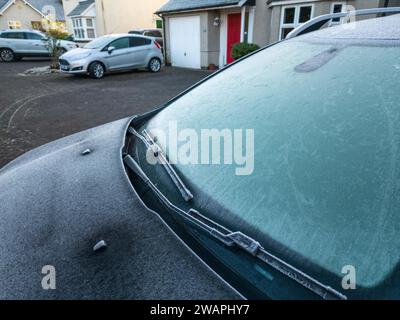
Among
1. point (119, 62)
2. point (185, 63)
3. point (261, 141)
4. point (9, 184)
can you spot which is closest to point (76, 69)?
point (119, 62)

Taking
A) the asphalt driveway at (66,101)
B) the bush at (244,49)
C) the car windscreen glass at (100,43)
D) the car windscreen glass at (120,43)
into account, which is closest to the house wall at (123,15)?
the asphalt driveway at (66,101)

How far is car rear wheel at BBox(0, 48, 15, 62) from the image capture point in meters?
17.9

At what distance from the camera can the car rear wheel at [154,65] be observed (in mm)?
13709

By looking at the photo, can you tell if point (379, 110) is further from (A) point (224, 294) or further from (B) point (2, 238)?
(B) point (2, 238)

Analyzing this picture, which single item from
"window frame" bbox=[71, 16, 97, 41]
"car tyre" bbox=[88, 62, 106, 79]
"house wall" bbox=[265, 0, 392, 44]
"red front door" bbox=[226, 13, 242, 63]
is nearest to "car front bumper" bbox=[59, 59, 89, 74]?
"car tyre" bbox=[88, 62, 106, 79]

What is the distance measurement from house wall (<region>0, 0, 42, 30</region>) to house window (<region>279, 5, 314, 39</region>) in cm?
3260

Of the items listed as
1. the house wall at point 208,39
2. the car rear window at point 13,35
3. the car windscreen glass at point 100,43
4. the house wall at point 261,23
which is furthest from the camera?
the car rear window at point 13,35

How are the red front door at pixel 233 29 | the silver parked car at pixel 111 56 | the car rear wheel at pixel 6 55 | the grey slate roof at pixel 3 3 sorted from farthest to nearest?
the grey slate roof at pixel 3 3 < the car rear wheel at pixel 6 55 < the red front door at pixel 233 29 < the silver parked car at pixel 111 56

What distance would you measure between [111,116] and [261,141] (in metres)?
6.00

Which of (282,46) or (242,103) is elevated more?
(282,46)

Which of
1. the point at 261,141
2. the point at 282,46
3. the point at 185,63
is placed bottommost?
the point at 185,63

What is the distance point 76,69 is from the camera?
1166 centimetres

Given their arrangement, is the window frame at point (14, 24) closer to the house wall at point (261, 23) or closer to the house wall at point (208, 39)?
the house wall at point (208, 39)

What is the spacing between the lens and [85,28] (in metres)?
23.5
